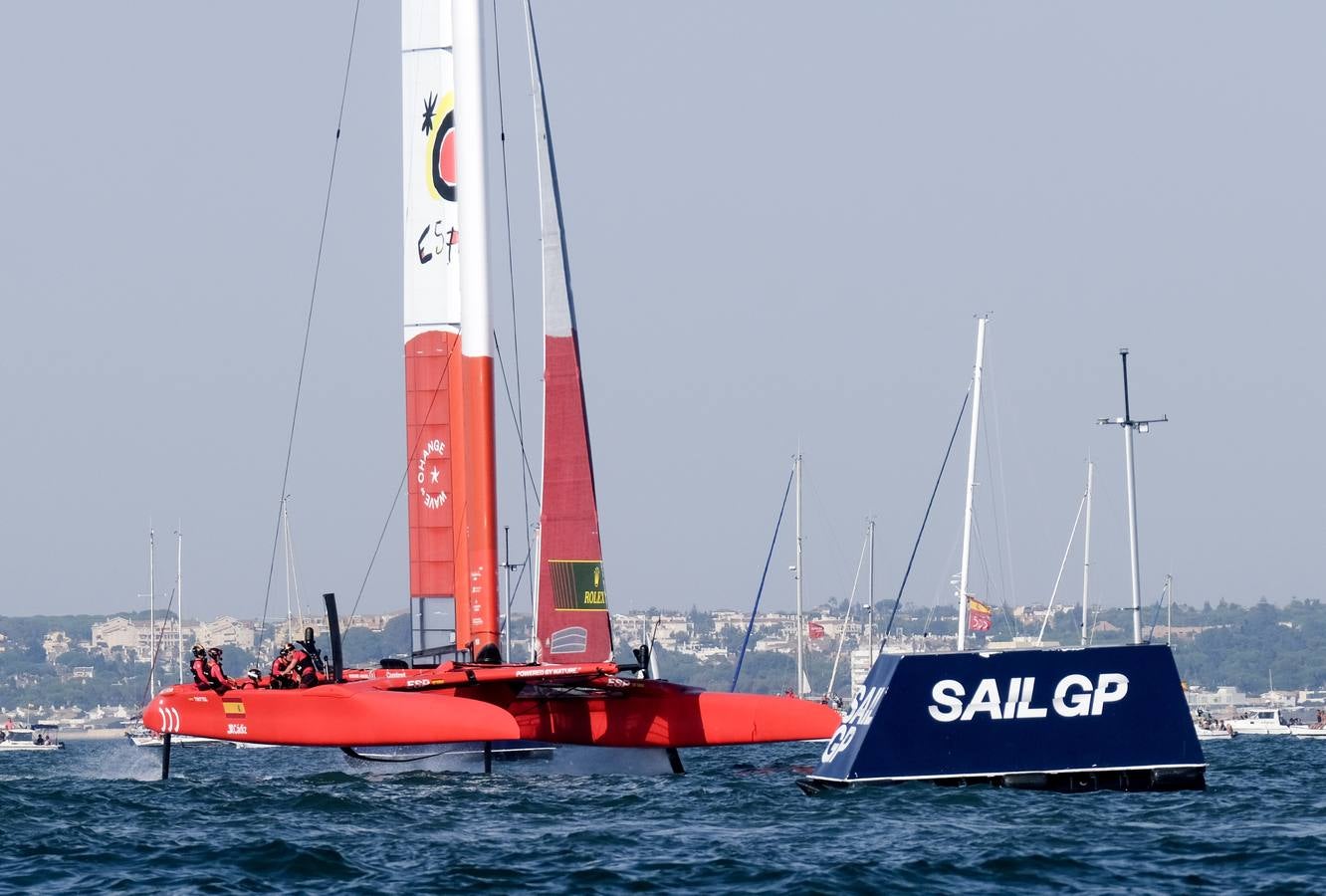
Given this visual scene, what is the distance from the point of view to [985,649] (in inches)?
591

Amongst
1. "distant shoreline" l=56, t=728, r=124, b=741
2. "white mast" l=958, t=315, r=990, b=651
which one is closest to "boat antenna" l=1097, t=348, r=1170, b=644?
"white mast" l=958, t=315, r=990, b=651

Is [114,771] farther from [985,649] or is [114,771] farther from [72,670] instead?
[72,670]

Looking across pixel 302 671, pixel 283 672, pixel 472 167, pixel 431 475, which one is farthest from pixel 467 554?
pixel 472 167

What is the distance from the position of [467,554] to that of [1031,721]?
747 centimetres

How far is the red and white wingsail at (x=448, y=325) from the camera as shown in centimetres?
2038

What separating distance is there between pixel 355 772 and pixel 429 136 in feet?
23.2

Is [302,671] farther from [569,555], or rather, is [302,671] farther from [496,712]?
[496,712]

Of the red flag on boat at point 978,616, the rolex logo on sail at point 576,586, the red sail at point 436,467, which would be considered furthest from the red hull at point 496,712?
the red flag on boat at point 978,616

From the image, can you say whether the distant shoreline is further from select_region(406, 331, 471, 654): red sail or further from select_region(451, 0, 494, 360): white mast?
select_region(451, 0, 494, 360): white mast

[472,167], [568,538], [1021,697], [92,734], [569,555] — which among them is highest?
[472,167]

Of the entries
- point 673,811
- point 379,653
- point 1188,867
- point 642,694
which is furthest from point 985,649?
point 379,653

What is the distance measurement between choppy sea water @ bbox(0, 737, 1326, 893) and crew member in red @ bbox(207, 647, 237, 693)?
1.35 metres

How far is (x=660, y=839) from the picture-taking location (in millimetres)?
13258

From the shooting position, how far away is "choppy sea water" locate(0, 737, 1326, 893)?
1138 centimetres
